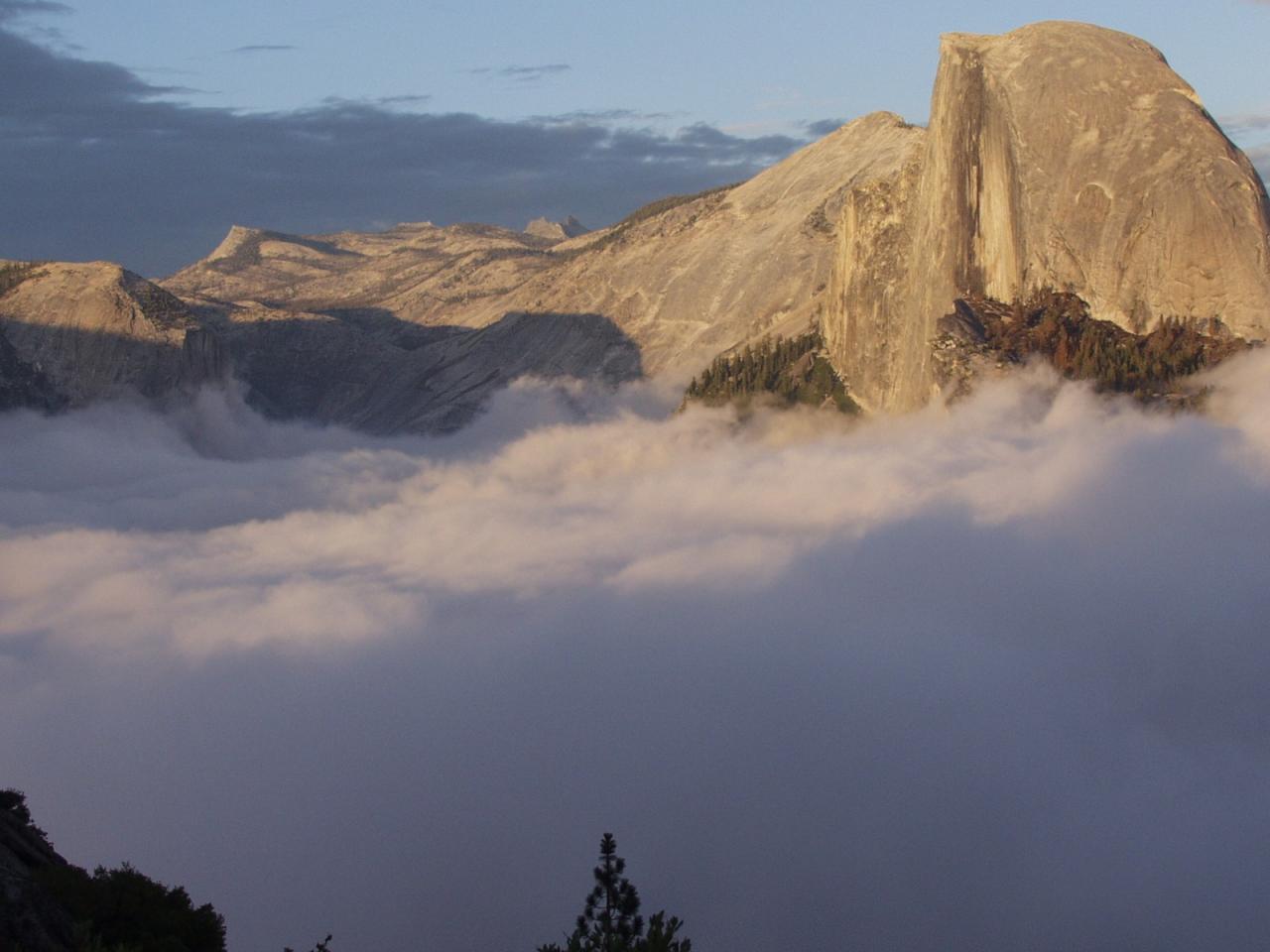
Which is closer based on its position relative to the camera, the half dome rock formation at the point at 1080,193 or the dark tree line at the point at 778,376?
the half dome rock formation at the point at 1080,193

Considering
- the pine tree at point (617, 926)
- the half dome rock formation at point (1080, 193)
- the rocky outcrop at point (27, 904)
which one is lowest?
the pine tree at point (617, 926)

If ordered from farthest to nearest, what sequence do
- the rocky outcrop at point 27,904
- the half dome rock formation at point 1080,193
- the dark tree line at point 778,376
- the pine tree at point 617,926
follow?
the dark tree line at point 778,376
the half dome rock formation at point 1080,193
the pine tree at point 617,926
the rocky outcrop at point 27,904

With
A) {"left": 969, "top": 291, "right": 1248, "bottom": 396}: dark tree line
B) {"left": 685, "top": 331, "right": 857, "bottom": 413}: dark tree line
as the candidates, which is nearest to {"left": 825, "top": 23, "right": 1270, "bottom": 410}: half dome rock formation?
{"left": 969, "top": 291, "right": 1248, "bottom": 396}: dark tree line

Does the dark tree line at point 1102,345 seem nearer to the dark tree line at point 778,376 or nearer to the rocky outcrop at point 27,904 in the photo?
the dark tree line at point 778,376

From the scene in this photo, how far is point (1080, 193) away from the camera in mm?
106500

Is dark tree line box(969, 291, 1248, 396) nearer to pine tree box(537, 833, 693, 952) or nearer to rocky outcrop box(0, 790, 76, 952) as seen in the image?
pine tree box(537, 833, 693, 952)

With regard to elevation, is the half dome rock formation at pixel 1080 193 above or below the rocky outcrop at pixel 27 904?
above

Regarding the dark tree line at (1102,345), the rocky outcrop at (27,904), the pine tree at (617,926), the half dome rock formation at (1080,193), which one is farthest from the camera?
the dark tree line at (1102,345)

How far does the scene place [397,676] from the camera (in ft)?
489

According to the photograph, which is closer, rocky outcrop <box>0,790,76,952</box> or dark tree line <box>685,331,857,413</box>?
rocky outcrop <box>0,790,76,952</box>

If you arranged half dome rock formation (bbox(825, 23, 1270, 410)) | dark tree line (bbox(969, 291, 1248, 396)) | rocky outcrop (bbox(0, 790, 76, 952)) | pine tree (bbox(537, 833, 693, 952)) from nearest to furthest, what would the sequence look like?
rocky outcrop (bbox(0, 790, 76, 952))
pine tree (bbox(537, 833, 693, 952))
half dome rock formation (bbox(825, 23, 1270, 410))
dark tree line (bbox(969, 291, 1248, 396))

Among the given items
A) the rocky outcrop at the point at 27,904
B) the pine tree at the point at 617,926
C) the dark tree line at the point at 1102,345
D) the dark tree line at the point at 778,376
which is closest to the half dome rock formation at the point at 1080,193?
the dark tree line at the point at 1102,345

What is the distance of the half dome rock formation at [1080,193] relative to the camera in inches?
4016

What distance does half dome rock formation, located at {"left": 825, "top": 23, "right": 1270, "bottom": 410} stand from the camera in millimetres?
102000
